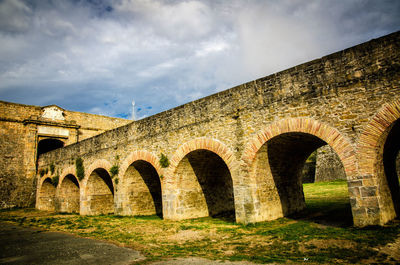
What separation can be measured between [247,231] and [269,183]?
1.91 metres

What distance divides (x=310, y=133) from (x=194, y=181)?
16.4ft

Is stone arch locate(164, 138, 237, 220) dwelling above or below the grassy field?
above

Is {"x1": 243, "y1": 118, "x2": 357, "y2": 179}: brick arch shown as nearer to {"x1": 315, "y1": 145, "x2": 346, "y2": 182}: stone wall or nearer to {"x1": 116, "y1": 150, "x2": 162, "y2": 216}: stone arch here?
{"x1": 116, "y1": 150, "x2": 162, "y2": 216}: stone arch

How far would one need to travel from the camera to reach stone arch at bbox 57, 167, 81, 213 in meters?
15.7

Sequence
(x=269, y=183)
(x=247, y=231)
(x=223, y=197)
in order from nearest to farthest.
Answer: (x=247, y=231) < (x=269, y=183) < (x=223, y=197)

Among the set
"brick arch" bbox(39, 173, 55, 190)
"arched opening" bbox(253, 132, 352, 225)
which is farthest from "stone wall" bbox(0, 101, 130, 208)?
"arched opening" bbox(253, 132, 352, 225)

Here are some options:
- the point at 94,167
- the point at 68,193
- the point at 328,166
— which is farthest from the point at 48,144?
the point at 328,166

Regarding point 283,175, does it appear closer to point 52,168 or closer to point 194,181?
point 194,181

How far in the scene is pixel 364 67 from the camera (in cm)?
604

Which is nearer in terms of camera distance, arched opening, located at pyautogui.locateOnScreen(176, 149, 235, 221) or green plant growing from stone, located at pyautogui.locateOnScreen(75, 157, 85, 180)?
arched opening, located at pyautogui.locateOnScreen(176, 149, 235, 221)

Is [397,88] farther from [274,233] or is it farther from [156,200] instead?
[156,200]

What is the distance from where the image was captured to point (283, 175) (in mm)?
8773

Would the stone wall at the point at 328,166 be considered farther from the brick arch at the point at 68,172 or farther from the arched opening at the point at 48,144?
the arched opening at the point at 48,144

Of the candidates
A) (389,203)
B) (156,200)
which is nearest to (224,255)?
(389,203)
